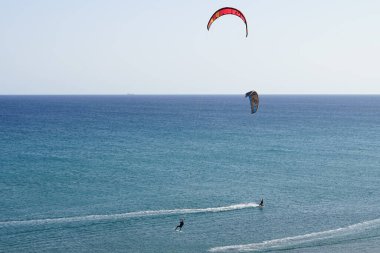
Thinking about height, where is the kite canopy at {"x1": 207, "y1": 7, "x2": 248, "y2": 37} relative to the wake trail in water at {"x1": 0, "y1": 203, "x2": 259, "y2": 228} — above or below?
above

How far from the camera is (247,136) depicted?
10362 centimetres

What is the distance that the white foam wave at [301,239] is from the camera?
33.4 metres

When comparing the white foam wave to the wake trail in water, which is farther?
the wake trail in water

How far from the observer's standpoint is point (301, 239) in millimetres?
35844

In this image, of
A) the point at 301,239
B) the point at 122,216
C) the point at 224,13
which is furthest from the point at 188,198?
the point at 224,13

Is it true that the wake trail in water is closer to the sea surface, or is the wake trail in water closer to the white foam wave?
the sea surface

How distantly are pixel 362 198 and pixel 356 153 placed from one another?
3250 centimetres

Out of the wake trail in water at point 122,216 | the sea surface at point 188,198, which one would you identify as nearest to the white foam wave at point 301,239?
the sea surface at point 188,198

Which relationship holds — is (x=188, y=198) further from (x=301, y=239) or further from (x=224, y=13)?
(x=224, y=13)

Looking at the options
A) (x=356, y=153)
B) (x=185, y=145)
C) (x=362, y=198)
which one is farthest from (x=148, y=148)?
(x=362, y=198)

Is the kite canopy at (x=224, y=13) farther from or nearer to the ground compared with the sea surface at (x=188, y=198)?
farther from the ground

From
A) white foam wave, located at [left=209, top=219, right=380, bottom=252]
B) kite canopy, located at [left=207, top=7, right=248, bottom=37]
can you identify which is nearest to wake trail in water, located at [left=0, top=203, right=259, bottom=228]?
white foam wave, located at [left=209, top=219, right=380, bottom=252]

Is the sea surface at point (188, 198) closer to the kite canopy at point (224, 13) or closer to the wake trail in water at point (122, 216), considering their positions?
the wake trail in water at point (122, 216)

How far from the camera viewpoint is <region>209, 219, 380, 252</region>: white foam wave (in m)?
33.4
